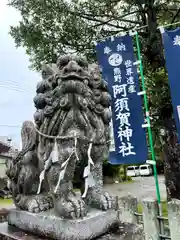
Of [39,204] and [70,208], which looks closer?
[70,208]

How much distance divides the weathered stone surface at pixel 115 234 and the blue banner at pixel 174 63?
75.1 inches

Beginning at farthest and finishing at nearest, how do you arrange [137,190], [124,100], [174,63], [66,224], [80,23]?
[137,190], [80,23], [124,100], [174,63], [66,224]

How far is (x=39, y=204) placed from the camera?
1822mm

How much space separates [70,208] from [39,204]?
398 millimetres

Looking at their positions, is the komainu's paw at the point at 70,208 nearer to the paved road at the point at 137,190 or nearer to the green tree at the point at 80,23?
the green tree at the point at 80,23

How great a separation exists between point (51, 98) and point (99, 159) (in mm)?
567

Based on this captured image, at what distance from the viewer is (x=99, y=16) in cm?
512

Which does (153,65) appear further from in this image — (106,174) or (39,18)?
(106,174)

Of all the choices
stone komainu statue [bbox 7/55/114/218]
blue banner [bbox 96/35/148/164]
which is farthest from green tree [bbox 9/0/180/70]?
stone komainu statue [bbox 7/55/114/218]

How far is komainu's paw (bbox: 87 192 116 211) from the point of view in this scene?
1.70 m

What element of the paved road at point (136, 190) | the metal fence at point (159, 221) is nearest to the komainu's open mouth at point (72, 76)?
the metal fence at point (159, 221)

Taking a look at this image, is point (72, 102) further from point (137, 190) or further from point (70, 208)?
point (137, 190)

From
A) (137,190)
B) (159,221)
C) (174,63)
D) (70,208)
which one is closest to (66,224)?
(70,208)

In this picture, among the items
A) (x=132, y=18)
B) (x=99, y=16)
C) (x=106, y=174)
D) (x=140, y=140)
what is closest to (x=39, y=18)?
(x=99, y=16)
